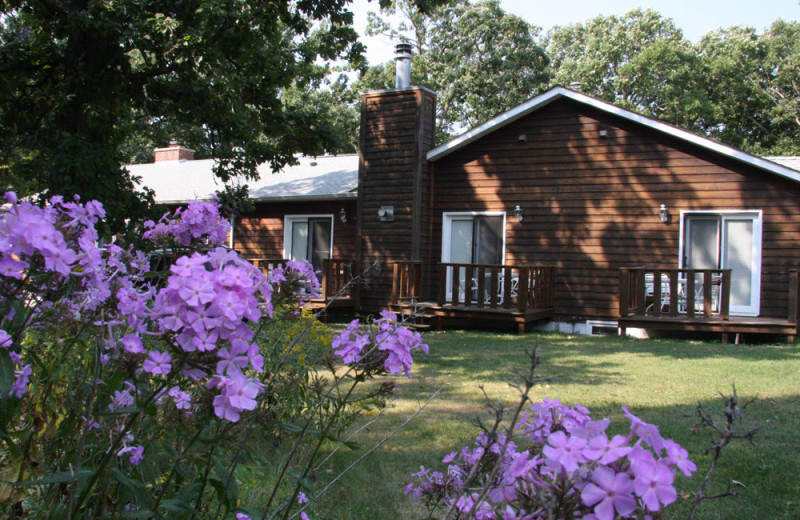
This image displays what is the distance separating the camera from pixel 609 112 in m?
12.4

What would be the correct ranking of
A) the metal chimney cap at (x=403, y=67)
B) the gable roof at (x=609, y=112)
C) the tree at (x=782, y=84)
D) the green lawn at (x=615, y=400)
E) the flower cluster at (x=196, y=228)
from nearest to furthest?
the flower cluster at (x=196, y=228)
the green lawn at (x=615, y=400)
the gable roof at (x=609, y=112)
the metal chimney cap at (x=403, y=67)
the tree at (x=782, y=84)

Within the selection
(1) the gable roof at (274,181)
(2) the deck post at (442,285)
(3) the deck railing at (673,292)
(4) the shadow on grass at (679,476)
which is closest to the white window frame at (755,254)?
(3) the deck railing at (673,292)

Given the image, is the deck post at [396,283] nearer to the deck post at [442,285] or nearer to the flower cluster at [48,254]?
the deck post at [442,285]

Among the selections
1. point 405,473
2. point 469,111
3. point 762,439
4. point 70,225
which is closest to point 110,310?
point 70,225

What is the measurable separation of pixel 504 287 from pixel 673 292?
2972 mm

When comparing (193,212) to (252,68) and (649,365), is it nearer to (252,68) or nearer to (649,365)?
(649,365)

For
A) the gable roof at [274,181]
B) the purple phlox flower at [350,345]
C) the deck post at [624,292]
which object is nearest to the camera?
the purple phlox flower at [350,345]

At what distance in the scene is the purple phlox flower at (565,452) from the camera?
2.75 feet

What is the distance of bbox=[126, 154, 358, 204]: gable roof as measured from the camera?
1562 cm

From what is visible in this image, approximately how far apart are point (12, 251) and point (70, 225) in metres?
0.28

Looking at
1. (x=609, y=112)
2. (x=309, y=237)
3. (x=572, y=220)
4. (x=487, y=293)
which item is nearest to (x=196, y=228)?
(x=572, y=220)

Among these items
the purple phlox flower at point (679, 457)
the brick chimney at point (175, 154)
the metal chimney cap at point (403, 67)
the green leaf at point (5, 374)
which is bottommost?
the purple phlox flower at point (679, 457)

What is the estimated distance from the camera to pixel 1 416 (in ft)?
4.19

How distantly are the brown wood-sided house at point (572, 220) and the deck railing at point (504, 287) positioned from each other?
0.10 ft
